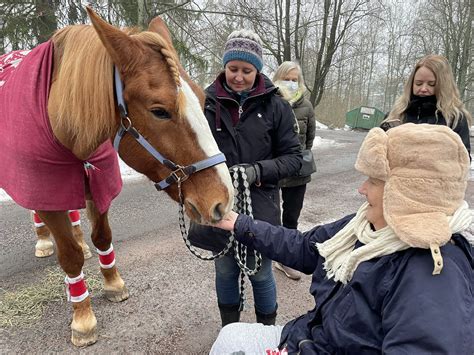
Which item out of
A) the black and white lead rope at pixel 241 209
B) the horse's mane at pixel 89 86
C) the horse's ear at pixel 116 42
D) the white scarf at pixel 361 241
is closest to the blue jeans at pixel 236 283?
the black and white lead rope at pixel 241 209

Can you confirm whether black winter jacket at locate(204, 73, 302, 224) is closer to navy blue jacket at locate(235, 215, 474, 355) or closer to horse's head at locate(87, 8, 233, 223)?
horse's head at locate(87, 8, 233, 223)

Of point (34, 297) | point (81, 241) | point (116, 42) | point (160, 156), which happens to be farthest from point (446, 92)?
point (34, 297)

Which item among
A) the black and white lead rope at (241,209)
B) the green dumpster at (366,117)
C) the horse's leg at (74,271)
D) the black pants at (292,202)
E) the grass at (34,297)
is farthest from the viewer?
the green dumpster at (366,117)

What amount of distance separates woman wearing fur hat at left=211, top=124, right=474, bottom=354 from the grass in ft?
6.78

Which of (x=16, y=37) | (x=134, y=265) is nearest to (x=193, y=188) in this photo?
(x=134, y=265)

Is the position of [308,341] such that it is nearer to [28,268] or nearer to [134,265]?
[134,265]

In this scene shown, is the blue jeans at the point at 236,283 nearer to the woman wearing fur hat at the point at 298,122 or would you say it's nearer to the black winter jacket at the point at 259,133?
the black winter jacket at the point at 259,133

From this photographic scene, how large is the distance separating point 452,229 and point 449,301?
23 cm

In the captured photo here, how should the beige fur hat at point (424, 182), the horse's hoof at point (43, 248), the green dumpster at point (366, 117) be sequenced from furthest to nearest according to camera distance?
the green dumpster at point (366, 117) → the horse's hoof at point (43, 248) → the beige fur hat at point (424, 182)

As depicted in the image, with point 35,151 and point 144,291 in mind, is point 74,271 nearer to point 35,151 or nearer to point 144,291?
point 144,291

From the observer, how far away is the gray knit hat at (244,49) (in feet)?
6.15

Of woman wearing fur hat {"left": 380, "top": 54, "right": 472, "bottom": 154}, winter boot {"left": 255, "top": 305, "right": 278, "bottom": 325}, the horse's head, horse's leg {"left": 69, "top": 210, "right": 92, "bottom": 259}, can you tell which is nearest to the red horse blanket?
the horse's head

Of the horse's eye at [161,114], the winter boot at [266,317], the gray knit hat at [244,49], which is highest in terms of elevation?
the gray knit hat at [244,49]

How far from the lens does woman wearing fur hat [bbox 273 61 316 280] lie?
11.3 ft
